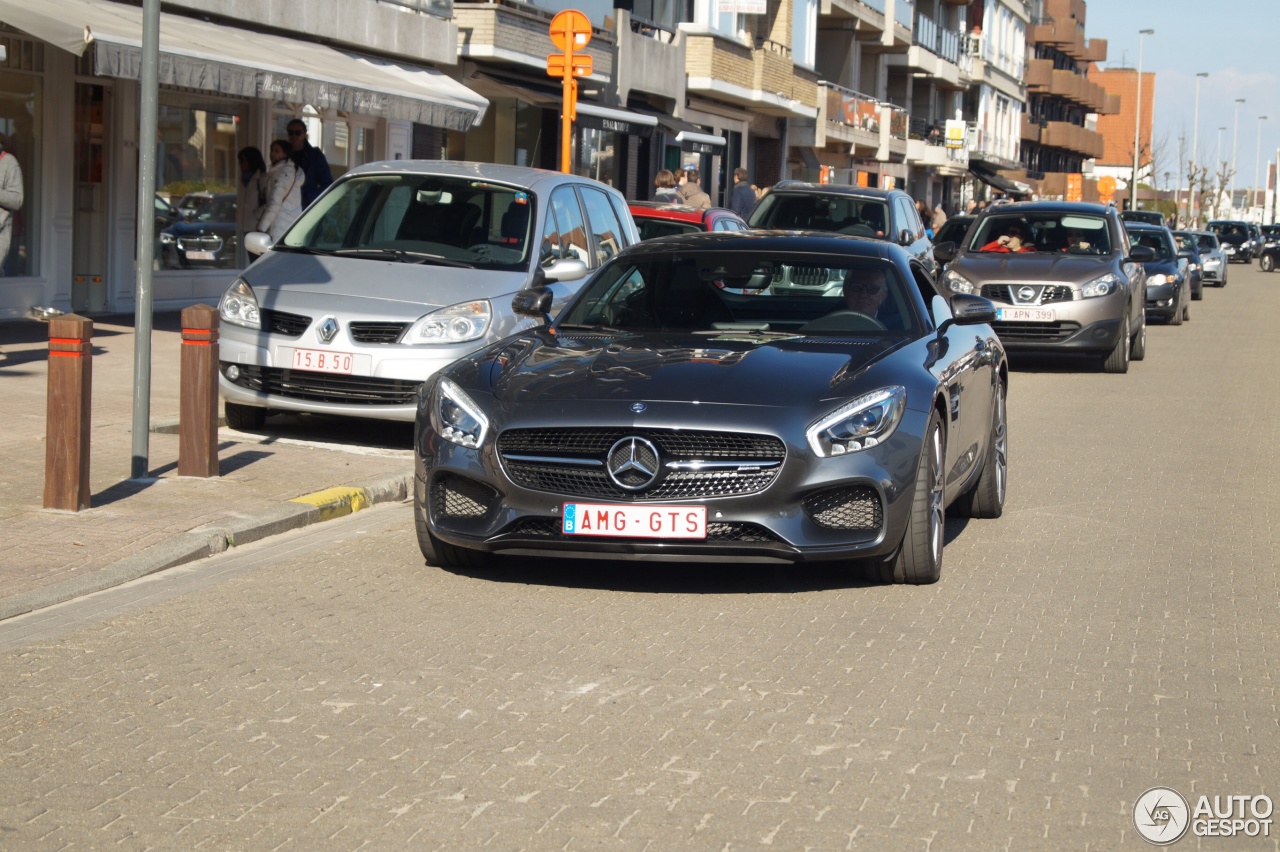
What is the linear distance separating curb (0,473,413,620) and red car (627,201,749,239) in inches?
315

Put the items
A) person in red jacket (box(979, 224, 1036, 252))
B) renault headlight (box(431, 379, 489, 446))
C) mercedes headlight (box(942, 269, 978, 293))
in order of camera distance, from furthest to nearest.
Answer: person in red jacket (box(979, 224, 1036, 252))
mercedes headlight (box(942, 269, 978, 293))
renault headlight (box(431, 379, 489, 446))

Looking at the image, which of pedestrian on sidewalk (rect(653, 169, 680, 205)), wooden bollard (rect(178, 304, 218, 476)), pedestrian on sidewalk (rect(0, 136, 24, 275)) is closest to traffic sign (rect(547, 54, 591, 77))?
pedestrian on sidewalk (rect(0, 136, 24, 275))

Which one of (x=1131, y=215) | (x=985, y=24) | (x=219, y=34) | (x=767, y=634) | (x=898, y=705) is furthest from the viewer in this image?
(x=985, y=24)

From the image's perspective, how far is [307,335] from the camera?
1062cm

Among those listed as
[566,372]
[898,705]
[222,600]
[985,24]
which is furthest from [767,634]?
[985,24]

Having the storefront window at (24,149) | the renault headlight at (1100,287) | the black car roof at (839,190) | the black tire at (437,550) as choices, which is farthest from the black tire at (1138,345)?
the black tire at (437,550)

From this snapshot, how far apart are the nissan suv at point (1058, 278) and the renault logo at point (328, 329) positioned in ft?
31.2

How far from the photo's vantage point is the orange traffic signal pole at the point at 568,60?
1659 centimetres

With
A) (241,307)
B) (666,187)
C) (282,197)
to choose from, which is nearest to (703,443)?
(241,307)

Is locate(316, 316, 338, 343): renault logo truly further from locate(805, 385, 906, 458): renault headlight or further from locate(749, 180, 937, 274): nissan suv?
locate(749, 180, 937, 274): nissan suv

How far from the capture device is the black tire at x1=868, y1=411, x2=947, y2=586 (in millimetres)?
6992

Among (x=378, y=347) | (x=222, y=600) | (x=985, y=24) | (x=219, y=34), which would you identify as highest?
(x=985, y=24)

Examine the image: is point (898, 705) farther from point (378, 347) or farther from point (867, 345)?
point (378, 347)

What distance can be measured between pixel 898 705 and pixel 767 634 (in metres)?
0.98
